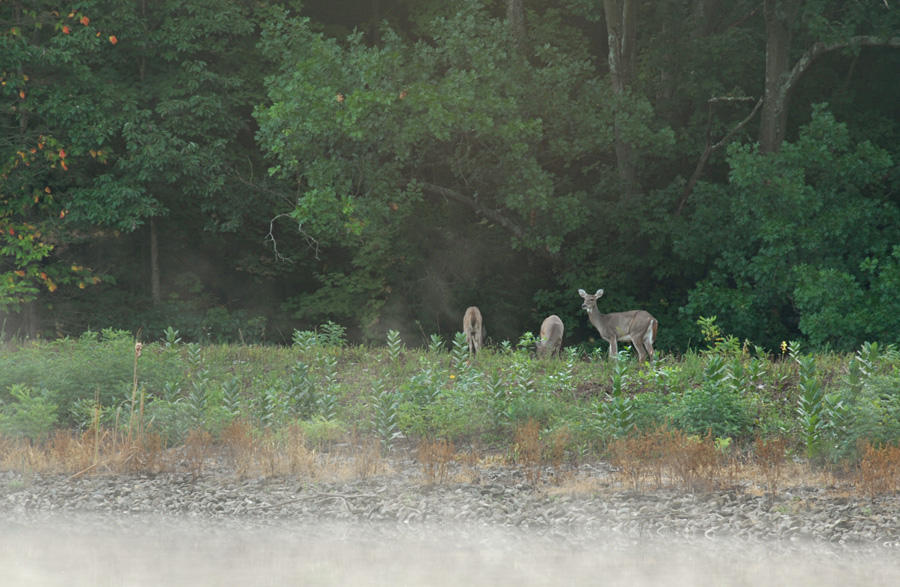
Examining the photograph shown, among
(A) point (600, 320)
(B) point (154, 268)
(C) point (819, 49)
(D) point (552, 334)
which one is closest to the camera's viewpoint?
(D) point (552, 334)

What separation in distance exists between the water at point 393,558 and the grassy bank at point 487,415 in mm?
1120

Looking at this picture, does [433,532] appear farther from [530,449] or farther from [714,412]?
[714,412]

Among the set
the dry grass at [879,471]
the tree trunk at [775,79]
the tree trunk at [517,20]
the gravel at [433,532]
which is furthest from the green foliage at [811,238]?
the gravel at [433,532]

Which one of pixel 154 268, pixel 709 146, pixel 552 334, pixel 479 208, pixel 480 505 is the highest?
pixel 709 146

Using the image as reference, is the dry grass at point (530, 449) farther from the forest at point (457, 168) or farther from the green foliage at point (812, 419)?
the forest at point (457, 168)

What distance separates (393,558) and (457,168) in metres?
14.5

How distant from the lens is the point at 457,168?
71.4 feet

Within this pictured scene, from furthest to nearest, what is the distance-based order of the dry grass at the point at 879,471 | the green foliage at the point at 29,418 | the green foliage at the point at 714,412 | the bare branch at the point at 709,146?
the bare branch at the point at 709,146
the green foliage at the point at 29,418
the green foliage at the point at 714,412
the dry grass at the point at 879,471

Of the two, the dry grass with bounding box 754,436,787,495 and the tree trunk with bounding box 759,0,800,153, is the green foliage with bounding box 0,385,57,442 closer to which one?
Answer: the dry grass with bounding box 754,436,787,495

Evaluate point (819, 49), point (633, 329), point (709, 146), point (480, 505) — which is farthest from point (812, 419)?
point (709, 146)

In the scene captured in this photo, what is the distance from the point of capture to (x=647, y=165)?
23359 millimetres

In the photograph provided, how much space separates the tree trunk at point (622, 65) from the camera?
22.2 meters

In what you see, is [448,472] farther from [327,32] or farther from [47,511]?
[327,32]

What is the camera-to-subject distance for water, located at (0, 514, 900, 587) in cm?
750
